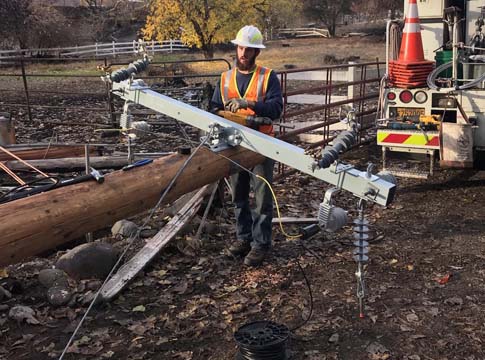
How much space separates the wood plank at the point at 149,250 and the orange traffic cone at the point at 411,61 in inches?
138

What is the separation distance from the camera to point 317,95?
18.0 meters

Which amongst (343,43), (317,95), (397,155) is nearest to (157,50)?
(343,43)

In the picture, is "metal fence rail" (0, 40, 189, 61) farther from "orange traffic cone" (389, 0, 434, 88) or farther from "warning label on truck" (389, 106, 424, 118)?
"warning label on truck" (389, 106, 424, 118)

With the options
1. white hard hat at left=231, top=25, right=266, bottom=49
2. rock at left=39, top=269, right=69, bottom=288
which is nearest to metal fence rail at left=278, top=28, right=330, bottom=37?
white hard hat at left=231, top=25, right=266, bottom=49

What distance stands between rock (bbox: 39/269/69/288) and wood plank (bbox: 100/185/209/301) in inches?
A: 16.0

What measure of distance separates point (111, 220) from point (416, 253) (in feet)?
10.0

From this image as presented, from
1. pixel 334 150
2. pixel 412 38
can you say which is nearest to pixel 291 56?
pixel 412 38

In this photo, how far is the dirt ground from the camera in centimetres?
398

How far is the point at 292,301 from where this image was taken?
4.60 metres

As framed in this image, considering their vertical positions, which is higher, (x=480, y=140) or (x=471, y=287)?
(x=480, y=140)

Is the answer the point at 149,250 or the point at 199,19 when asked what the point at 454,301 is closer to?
the point at 149,250

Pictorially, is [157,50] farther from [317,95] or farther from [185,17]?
[317,95]

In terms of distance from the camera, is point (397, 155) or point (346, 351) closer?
point (346, 351)

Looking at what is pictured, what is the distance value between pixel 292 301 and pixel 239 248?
1.03 m
